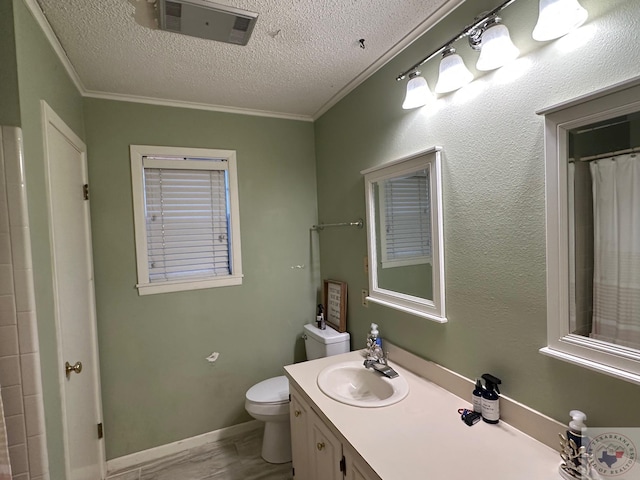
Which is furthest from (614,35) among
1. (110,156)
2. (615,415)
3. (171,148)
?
(110,156)

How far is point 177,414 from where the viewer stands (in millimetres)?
2223

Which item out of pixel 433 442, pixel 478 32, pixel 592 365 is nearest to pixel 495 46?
pixel 478 32

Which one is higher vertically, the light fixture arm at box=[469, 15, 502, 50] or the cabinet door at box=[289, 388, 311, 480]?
the light fixture arm at box=[469, 15, 502, 50]

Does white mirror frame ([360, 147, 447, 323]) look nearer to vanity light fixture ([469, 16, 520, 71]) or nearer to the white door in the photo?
vanity light fixture ([469, 16, 520, 71])

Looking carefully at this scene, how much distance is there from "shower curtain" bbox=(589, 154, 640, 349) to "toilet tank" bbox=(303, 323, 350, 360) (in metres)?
1.45

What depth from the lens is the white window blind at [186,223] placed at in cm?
217

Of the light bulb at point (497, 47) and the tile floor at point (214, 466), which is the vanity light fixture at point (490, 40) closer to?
the light bulb at point (497, 47)

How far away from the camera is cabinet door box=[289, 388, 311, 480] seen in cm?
153

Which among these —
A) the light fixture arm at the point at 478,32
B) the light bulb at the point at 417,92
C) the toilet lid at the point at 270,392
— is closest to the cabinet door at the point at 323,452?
the toilet lid at the point at 270,392

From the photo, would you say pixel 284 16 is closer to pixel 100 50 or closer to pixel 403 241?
pixel 100 50

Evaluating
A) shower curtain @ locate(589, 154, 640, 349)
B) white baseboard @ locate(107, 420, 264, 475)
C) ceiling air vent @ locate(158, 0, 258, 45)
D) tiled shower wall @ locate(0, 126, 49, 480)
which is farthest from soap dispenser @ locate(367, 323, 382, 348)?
ceiling air vent @ locate(158, 0, 258, 45)

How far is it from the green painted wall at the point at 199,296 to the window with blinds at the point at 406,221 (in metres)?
0.91

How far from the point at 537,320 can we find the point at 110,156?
241 centimetres

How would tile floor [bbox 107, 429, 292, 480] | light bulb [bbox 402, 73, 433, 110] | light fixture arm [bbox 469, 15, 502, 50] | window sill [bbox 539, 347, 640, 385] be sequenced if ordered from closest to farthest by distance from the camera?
Answer: window sill [bbox 539, 347, 640, 385] < light fixture arm [bbox 469, 15, 502, 50] < light bulb [bbox 402, 73, 433, 110] < tile floor [bbox 107, 429, 292, 480]
